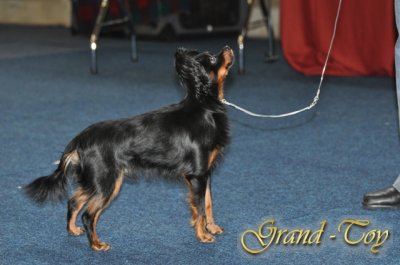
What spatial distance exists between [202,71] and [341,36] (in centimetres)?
441

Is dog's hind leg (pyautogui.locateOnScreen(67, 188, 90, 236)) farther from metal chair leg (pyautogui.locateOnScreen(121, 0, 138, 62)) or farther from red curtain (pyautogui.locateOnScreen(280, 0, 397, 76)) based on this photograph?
metal chair leg (pyautogui.locateOnScreen(121, 0, 138, 62))

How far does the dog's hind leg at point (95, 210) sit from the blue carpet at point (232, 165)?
2.5 inches

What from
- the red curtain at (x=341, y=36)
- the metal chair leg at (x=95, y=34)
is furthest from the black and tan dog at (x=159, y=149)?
the metal chair leg at (x=95, y=34)

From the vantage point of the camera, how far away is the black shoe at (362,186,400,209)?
11.1 ft

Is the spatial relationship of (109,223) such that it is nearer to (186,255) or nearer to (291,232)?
(186,255)

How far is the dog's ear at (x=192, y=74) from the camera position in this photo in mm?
2854

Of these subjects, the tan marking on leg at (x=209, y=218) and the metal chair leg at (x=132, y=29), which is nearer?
the tan marking on leg at (x=209, y=218)

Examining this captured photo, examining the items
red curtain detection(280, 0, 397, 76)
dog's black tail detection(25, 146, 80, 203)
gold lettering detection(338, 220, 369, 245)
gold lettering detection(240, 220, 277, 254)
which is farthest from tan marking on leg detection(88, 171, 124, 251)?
red curtain detection(280, 0, 397, 76)

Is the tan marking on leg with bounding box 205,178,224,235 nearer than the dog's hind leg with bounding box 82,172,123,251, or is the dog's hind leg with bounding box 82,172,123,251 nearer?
the dog's hind leg with bounding box 82,172,123,251

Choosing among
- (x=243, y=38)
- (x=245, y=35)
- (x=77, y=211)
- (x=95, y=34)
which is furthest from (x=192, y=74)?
(x=95, y=34)

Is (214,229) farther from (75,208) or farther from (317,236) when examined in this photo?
(75,208)

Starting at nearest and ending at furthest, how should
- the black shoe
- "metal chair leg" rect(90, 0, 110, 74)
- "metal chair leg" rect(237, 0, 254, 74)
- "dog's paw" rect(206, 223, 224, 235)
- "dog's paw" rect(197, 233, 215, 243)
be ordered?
"dog's paw" rect(197, 233, 215, 243) < "dog's paw" rect(206, 223, 224, 235) < the black shoe < "metal chair leg" rect(237, 0, 254, 74) < "metal chair leg" rect(90, 0, 110, 74)

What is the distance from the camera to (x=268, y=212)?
3332 millimetres

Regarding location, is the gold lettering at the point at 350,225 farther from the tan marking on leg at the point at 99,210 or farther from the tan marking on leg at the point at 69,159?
the tan marking on leg at the point at 69,159
